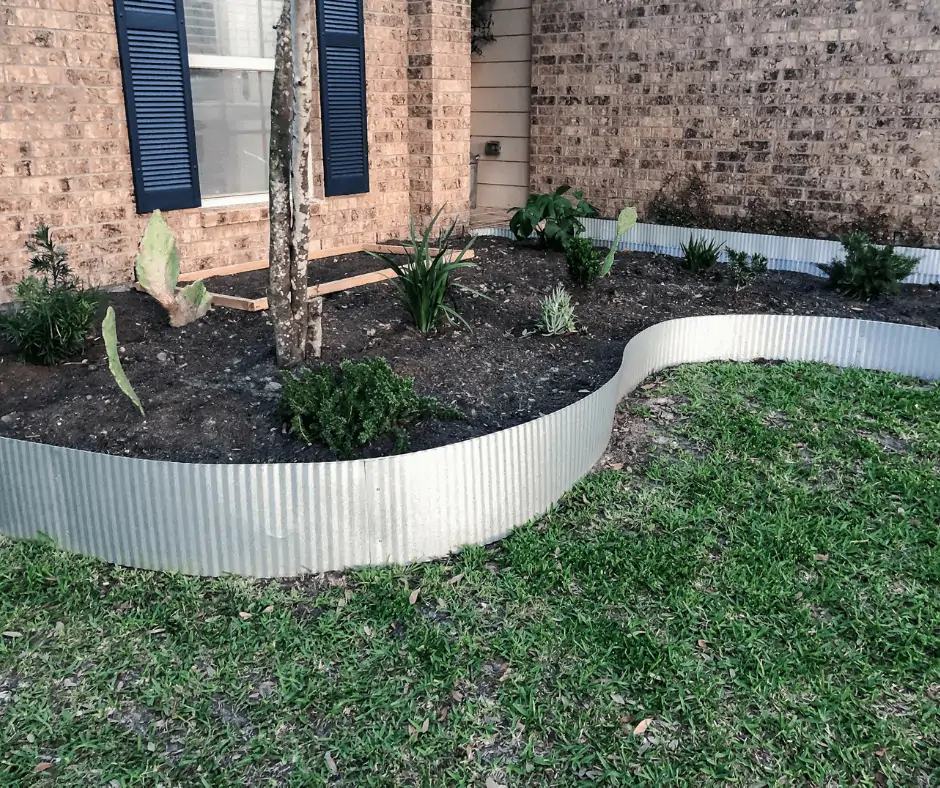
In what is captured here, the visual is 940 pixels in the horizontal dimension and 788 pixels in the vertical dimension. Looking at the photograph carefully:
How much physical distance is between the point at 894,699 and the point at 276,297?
2990 mm

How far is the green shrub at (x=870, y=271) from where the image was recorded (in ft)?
19.9

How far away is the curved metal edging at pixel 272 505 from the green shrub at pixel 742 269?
11.6ft

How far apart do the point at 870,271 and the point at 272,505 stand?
16.4 feet

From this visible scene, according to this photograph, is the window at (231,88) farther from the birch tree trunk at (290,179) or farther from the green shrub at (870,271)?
the green shrub at (870,271)

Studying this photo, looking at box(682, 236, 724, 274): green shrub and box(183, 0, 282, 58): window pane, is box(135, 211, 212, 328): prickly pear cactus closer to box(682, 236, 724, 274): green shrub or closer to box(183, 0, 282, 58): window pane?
box(183, 0, 282, 58): window pane

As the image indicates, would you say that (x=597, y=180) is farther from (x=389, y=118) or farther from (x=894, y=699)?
(x=894, y=699)

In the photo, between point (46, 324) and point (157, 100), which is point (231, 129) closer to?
point (157, 100)

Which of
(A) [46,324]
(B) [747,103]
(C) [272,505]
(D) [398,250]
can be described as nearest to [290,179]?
(A) [46,324]

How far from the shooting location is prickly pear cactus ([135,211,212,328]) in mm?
4266

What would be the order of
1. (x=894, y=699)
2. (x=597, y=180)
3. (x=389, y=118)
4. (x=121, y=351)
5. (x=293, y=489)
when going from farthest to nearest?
(x=597, y=180), (x=389, y=118), (x=121, y=351), (x=293, y=489), (x=894, y=699)

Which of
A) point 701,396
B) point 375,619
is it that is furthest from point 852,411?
point 375,619

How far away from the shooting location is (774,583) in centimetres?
294

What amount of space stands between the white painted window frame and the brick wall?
419 cm

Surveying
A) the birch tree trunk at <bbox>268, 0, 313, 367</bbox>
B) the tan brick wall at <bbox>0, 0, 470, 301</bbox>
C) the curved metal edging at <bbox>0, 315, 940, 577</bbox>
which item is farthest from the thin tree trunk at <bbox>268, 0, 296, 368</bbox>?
the tan brick wall at <bbox>0, 0, 470, 301</bbox>
